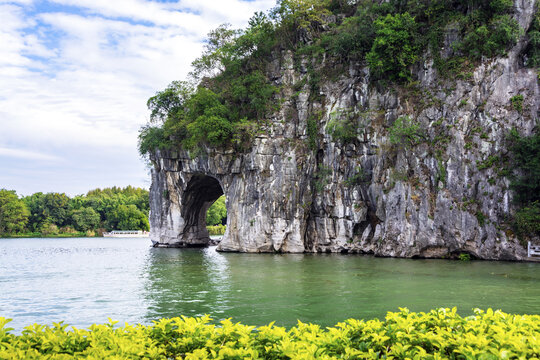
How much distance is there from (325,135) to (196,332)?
27.5 metres

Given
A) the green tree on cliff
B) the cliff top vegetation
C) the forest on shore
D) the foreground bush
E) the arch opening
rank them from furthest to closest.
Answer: the forest on shore
the green tree on cliff
the arch opening
the cliff top vegetation
the foreground bush

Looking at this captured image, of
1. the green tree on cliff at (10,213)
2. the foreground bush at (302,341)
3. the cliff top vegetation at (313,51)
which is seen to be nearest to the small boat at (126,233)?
the green tree on cliff at (10,213)

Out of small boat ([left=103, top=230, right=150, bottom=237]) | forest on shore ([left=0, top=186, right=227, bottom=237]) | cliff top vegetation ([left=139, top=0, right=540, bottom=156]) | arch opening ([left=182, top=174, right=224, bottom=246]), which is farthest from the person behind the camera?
small boat ([left=103, top=230, right=150, bottom=237])

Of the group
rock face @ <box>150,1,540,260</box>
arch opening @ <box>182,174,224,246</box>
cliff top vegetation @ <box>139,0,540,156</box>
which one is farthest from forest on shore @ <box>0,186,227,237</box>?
rock face @ <box>150,1,540,260</box>

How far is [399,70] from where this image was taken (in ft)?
91.4

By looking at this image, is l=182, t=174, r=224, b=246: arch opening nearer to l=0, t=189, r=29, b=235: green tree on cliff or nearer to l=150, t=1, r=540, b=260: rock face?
l=150, t=1, r=540, b=260: rock face

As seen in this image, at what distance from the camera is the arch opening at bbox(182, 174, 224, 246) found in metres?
40.0

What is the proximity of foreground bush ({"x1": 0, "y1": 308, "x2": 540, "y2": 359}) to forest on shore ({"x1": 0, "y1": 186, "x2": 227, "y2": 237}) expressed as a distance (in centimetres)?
7408

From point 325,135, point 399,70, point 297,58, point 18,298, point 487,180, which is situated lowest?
point 18,298

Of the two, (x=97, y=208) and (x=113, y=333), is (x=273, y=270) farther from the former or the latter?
(x=97, y=208)

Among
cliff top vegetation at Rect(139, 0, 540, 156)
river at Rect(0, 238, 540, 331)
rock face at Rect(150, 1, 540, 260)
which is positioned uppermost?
cliff top vegetation at Rect(139, 0, 540, 156)

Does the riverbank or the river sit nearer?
the river

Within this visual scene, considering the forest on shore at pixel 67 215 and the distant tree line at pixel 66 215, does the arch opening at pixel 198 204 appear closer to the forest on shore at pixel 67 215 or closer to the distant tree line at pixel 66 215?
the forest on shore at pixel 67 215

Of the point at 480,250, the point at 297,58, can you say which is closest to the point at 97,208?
the point at 297,58
